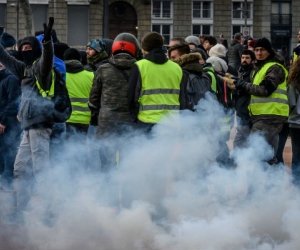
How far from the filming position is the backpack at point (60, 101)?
8.20 metres

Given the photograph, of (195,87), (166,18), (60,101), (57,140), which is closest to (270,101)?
(195,87)

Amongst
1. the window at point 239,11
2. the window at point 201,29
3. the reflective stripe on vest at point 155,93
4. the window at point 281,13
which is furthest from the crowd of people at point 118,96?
the window at point 281,13

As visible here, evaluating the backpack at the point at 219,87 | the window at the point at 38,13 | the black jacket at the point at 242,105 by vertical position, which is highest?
the window at the point at 38,13

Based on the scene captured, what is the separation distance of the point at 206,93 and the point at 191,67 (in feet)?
1.01

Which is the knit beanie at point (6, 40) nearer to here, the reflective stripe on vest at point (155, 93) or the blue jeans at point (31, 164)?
the blue jeans at point (31, 164)

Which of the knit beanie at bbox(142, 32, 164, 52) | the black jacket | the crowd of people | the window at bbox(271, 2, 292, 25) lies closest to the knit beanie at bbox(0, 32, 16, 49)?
the crowd of people

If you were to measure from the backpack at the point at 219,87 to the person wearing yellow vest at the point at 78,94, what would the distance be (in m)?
1.30

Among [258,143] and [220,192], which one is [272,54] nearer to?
[258,143]

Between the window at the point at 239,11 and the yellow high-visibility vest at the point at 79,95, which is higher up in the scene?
the window at the point at 239,11

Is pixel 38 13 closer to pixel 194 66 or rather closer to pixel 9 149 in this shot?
pixel 9 149

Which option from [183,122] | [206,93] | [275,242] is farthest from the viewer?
[206,93]

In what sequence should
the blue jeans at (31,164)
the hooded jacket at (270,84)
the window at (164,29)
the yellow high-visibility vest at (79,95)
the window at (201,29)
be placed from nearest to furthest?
the blue jeans at (31,164) < the hooded jacket at (270,84) < the yellow high-visibility vest at (79,95) < the window at (164,29) < the window at (201,29)

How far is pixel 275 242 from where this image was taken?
6.79 metres

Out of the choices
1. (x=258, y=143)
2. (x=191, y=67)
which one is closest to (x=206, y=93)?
(x=191, y=67)
